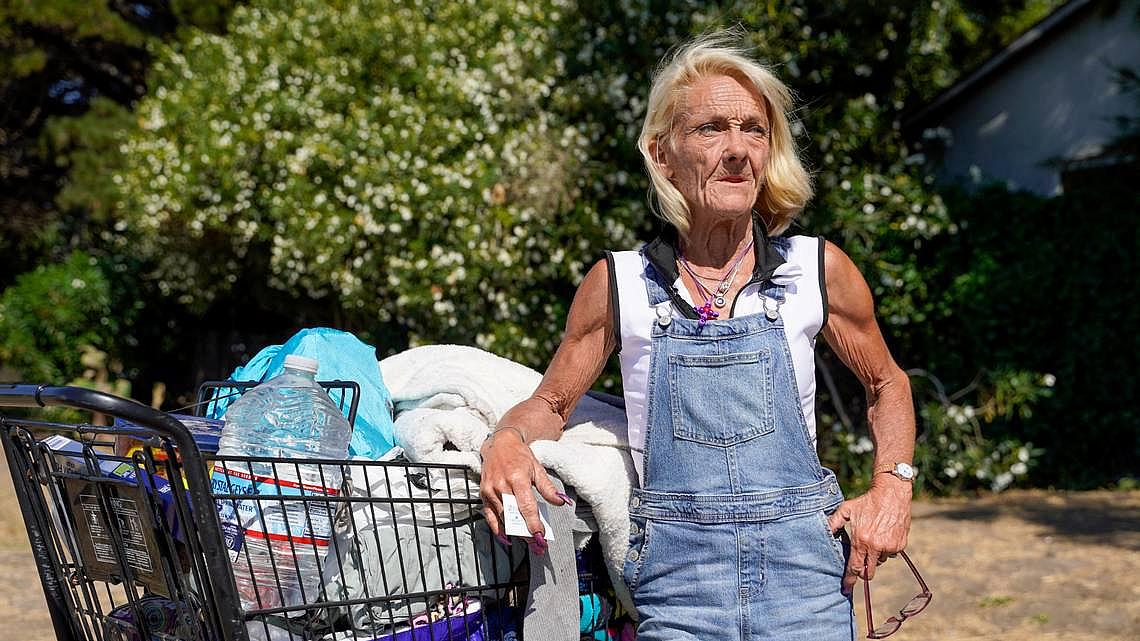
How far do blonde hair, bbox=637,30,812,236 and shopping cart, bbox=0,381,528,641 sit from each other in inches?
29.7

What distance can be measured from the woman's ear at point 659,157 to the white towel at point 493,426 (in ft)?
1.83

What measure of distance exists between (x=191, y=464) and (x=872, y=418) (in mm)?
1405

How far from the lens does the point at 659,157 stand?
2449 millimetres

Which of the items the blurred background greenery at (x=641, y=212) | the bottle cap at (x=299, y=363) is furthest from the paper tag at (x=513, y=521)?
the blurred background greenery at (x=641, y=212)

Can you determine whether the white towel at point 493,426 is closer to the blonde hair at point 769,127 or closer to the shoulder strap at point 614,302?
the shoulder strap at point 614,302

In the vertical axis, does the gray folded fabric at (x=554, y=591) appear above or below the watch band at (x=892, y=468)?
below

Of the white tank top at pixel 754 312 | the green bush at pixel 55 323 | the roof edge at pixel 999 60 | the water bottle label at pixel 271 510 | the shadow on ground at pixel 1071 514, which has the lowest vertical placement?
the shadow on ground at pixel 1071 514

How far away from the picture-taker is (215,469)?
1.95 m

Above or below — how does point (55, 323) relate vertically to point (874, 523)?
below

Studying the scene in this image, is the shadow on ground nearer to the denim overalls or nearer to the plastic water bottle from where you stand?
the denim overalls

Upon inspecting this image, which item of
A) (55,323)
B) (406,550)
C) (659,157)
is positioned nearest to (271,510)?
(406,550)

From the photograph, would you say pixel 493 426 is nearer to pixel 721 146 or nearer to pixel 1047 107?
pixel 721 146

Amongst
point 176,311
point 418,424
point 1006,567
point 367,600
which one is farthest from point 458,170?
point 176,311

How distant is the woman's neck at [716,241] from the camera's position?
92.6 inches
